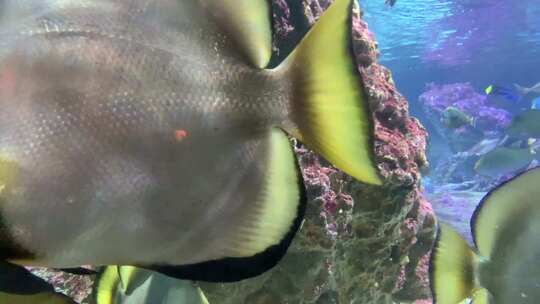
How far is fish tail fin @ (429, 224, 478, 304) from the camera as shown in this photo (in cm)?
168

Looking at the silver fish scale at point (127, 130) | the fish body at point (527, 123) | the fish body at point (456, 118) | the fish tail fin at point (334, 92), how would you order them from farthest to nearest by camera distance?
the fish body at point (456, 118)
the fish body at point (527, 123)
the fish tail fin at point (334, 92)
the silver fish scale at point (127, 130)

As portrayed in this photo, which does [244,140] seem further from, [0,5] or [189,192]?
[0,5]

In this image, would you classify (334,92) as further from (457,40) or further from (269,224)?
(457,40)

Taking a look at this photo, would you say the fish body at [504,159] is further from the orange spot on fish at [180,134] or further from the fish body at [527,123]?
the orange spot on fish at [180,134]

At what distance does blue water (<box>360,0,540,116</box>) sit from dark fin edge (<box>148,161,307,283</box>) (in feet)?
77.2

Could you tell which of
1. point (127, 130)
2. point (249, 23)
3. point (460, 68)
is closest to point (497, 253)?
point (249, 23)

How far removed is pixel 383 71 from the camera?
385cm

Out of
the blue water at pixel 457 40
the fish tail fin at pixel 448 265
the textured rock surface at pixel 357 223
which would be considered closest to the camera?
the fish tail fin at pixel 448 265

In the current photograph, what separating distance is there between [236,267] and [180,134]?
26 centimetres

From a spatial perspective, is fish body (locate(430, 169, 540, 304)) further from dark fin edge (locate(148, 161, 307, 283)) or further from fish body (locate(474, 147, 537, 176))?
fish body (locate(474, 147, 537, 176))

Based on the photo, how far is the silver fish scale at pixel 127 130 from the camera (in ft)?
2.49

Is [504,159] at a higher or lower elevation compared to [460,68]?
higher

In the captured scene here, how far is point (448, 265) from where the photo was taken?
1.69 metres

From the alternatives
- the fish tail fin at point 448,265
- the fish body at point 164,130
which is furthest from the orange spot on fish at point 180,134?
the fish tail fin at point 448,265
